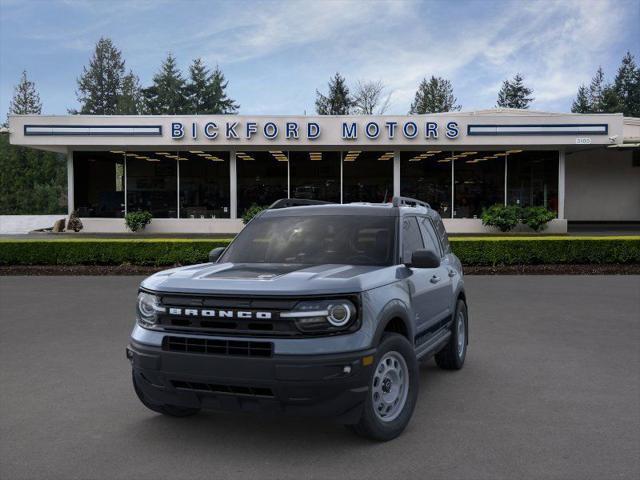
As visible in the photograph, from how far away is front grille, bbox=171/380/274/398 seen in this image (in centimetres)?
407

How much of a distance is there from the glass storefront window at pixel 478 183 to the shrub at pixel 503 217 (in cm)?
136

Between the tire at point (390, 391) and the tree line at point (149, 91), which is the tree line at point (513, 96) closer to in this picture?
the tree line at point (149, 91)

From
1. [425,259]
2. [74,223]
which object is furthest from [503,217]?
[425,259]

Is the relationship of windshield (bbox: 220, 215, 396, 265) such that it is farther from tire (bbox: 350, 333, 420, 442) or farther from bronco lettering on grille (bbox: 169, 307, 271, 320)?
bronco lettering on grille (bbox: 169, 307, 271, 320)

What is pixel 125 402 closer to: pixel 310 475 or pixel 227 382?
pixel 227 382

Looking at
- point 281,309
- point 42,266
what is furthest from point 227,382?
point 42,266

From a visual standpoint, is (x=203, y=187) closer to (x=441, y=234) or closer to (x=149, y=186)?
(x=149, y=186)

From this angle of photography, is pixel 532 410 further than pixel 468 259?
No

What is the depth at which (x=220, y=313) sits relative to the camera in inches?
165

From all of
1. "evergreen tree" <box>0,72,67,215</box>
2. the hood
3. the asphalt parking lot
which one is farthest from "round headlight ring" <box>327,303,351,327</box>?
"evergreen tree" <box>0,72,67,215</box>

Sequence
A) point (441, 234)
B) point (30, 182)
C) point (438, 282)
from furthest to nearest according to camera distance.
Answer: point (30, 182), point (441, 234), point (438, 282)

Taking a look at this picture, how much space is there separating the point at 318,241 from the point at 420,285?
973 mm

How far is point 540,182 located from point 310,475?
26.7 m

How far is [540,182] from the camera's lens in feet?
92.8
